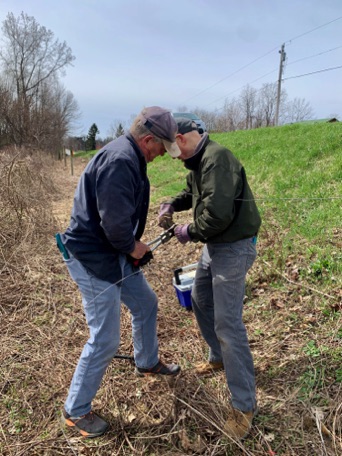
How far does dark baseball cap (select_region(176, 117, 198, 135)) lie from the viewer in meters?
2.42

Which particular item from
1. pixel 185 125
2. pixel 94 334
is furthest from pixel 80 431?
pixel 185 125

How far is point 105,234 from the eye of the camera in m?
2.20

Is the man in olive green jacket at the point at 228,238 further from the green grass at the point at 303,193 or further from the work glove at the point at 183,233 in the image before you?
the green grass at the point at 303,193

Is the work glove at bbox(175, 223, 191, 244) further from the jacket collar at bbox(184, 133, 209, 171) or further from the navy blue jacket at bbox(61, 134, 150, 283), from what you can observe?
the jacket collar at bbox(184, 133, 209, 171)

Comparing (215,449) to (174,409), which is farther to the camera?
(174,409)

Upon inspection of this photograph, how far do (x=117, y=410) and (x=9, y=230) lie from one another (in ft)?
13.4

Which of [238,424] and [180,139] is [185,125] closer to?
[180,139]

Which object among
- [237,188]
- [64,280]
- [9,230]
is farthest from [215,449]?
[9,230]

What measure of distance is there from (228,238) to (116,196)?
772 millimetres

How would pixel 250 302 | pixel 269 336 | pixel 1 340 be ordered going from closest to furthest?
pixel 269 336 → pixel 1 340 → pixel 250 302

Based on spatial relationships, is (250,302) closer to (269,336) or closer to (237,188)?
(269,336)

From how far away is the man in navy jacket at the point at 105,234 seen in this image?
6.81 feet

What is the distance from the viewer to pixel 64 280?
15.9ft

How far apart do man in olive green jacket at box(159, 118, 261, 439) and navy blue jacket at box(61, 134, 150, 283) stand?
0.40m
